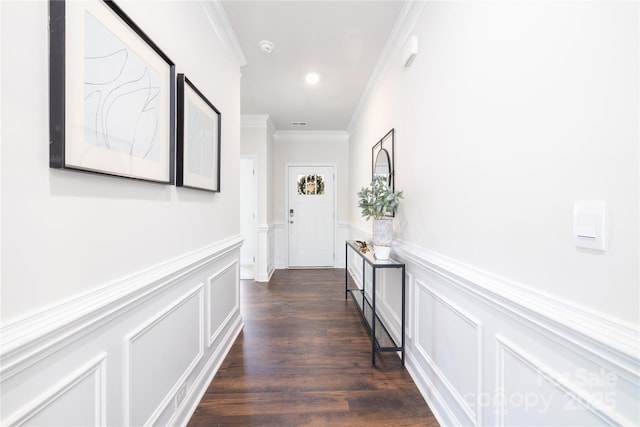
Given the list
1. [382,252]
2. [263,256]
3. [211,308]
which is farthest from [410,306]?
[263,256]

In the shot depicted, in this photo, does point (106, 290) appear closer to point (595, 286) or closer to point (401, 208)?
point (595, 286)

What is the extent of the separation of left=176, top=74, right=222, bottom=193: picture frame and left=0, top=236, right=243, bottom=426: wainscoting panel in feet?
1.41

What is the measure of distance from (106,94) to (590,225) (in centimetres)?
146

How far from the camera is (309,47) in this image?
7.46ft

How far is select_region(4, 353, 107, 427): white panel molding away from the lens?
0.66 meters

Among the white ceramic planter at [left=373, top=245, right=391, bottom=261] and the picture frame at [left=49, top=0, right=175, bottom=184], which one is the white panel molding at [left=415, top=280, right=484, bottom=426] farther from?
the picture frame at [left=49, top=0, right=175, bottom=184]

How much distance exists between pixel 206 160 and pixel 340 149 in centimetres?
354

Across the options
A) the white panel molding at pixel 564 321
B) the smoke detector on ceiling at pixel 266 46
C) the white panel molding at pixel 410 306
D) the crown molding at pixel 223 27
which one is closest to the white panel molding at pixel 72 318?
the white panel molding at pixel 564 321

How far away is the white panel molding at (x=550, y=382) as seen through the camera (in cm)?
68

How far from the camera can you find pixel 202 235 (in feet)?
5.53

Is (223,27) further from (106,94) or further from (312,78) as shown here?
(106,94)

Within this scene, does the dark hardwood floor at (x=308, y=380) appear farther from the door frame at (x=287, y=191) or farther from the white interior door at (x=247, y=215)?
the door frame at (x=287, y=191)

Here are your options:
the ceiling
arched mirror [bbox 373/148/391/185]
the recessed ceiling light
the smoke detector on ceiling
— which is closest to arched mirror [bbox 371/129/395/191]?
arched mirror [bbox 373/148/391/185]

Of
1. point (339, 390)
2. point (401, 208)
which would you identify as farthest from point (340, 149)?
point (339, 390)
